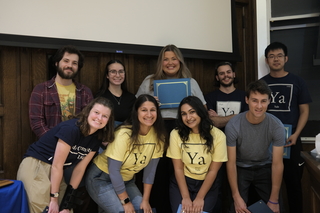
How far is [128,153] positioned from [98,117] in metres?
0.37

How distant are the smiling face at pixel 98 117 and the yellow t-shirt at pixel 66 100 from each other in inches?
15.4

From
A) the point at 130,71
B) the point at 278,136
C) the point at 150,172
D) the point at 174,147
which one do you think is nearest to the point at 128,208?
the point at 150,172

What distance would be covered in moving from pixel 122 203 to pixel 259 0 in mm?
2689

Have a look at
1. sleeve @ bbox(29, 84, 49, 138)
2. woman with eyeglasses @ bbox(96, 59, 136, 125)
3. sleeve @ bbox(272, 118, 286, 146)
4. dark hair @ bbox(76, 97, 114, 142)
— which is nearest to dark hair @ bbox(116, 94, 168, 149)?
dark hair @ bbox(76, 97, 114, 142)

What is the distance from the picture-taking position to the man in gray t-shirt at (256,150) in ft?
6.47

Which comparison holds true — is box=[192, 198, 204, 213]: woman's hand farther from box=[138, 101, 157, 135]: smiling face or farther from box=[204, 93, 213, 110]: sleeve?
box=[204, 93, 213, 110]: sleeve

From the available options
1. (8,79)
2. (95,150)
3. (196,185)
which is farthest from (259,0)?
(8,79)

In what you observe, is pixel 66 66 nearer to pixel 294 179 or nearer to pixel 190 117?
pixel 190 117

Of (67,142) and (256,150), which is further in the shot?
(256,150)

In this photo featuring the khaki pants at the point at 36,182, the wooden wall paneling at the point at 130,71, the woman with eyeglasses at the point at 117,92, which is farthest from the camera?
the wooden wall paneling at the point at 130,71

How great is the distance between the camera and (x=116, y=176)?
6.17ft

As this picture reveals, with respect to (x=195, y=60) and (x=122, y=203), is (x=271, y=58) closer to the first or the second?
(x=195, y=60)

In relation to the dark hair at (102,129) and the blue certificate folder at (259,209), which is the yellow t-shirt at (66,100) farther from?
the blue certificate folder at (259,209)

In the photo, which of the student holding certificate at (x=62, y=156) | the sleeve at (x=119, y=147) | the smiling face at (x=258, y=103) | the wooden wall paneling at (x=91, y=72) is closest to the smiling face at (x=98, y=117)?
the student holding certificate at (x=62, y=156)
